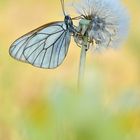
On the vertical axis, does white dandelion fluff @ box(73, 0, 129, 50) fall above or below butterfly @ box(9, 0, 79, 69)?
above

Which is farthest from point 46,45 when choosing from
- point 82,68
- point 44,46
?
point 82,68

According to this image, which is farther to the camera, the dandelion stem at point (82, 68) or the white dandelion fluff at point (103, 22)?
the white dandelion fluff at point (103, 22)

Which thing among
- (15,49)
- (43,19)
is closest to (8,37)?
(43,19)

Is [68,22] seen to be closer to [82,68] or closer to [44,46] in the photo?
[44,46]

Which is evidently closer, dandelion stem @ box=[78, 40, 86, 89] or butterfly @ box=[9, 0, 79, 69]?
dandelion stem @ box=[78, 40, 86, 89]

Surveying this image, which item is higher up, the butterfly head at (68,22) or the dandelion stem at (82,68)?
the butterfly head at (68,22)
